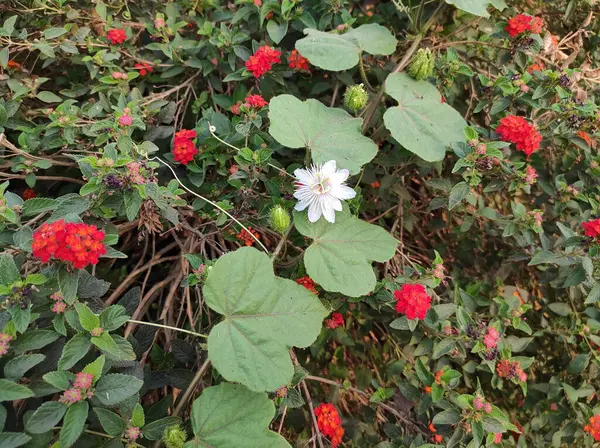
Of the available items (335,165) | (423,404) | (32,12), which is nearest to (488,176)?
(335,165)

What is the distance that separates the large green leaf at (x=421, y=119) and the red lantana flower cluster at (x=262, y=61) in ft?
1.35

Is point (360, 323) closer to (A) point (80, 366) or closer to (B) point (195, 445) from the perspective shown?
(B) point (195, 445)

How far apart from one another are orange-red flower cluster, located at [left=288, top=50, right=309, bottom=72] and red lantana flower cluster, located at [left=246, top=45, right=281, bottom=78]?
93mm

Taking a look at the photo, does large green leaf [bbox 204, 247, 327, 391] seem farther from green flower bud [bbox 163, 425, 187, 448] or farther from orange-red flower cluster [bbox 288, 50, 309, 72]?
orange-red flower cluster [bbox 288, 50, 309, 72]

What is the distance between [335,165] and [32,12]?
132cm

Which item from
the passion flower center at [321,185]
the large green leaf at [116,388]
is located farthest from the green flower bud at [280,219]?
the large green leaf at [116,388]

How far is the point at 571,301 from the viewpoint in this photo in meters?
1.86

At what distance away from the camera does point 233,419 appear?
1092 millimetres

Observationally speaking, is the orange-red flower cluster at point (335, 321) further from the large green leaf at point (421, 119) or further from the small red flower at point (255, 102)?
the small red flower at point (255, 102)

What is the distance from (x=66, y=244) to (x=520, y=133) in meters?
1.41

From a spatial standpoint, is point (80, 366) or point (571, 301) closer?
point (80, 366)

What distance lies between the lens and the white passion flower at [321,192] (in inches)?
48.2

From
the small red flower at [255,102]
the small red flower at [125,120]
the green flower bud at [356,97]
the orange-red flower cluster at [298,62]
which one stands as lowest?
the small red flower at [125,120]

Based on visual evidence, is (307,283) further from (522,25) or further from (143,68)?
(522,25)
